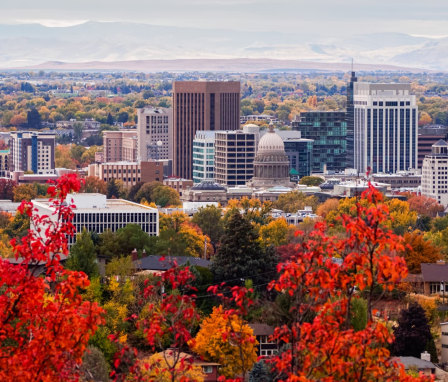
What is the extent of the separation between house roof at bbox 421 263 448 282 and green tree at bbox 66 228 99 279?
52.0ft

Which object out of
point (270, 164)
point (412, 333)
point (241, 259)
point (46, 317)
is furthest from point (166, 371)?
point (270, 164)

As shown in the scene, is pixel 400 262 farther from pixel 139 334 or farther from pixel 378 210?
pixel 139 334

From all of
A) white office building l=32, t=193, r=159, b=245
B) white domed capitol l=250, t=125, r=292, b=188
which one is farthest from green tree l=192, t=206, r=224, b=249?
white domed capitol l=250, t=125, r=292, b=188

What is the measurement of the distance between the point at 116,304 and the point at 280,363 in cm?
4536

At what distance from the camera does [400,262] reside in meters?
26.5

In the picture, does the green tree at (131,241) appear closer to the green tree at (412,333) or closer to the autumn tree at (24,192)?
the green tree at (412,333)

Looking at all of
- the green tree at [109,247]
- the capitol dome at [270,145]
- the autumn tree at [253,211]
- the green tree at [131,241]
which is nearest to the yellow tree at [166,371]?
the green tree at [109,247]

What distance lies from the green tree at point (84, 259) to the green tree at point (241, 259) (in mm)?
5923

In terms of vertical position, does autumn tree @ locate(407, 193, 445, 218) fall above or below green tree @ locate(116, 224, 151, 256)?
below

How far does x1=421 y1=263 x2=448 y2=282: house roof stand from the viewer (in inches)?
3302

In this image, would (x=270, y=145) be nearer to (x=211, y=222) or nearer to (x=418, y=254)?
(x=211, y=222)

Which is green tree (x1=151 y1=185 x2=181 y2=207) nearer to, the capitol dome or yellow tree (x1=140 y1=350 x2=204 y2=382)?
the capitol dome

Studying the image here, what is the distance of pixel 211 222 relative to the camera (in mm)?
135875

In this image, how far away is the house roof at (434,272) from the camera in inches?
3302
